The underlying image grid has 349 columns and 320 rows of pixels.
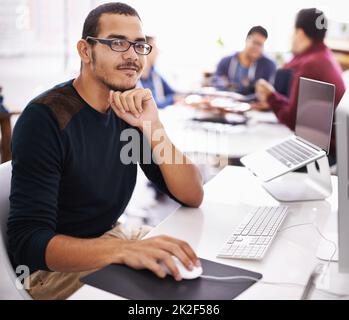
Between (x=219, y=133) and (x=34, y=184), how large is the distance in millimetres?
2255

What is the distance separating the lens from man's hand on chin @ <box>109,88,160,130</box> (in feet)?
4.49

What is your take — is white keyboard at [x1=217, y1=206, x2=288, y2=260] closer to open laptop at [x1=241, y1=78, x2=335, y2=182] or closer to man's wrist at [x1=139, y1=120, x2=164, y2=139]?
open laptop at [x1=241, y1=78, x2=335, y2=182]

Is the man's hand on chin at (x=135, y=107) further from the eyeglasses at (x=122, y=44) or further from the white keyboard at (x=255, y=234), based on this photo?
the white keyboard at (x=255, y=234)

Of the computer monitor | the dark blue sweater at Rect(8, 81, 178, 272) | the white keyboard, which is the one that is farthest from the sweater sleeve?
the computer monitor

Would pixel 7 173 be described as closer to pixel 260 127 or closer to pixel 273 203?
pixel 273 203

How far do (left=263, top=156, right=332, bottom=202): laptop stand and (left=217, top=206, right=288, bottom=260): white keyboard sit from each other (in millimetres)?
147

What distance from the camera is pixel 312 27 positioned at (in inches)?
98.3

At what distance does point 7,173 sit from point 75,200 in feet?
0.64

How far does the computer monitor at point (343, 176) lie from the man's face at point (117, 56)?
0.64 m

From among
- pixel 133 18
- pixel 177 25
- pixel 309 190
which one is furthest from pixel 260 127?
pixel 133 18

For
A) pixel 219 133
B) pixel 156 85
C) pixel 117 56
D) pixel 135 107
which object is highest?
pixel 117 56

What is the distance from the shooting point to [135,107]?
4.53 feet

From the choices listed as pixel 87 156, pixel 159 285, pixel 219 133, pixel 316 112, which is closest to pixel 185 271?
pixel 159 285

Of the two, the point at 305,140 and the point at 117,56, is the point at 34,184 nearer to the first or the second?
the point at 117,56
